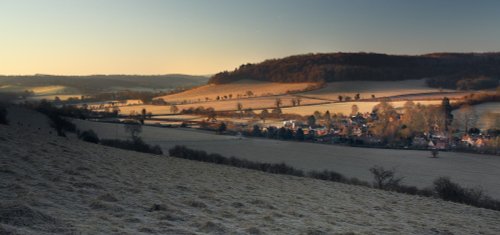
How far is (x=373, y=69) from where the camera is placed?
175m

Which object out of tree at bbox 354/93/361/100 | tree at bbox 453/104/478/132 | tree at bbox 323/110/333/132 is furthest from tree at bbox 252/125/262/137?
tree at bbox 354/93/361/100

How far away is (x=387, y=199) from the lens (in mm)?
24797

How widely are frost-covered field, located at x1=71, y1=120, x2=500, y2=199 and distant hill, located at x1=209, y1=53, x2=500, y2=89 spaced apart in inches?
3764

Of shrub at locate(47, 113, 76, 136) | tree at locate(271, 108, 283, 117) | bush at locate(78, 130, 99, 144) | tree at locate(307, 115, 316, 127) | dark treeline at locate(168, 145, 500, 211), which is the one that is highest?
shrub at locate(47, 113, 76, 136)

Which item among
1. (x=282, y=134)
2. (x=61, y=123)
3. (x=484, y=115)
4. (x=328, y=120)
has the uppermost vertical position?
(x=61, y=123)

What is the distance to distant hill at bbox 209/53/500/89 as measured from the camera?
543 ft

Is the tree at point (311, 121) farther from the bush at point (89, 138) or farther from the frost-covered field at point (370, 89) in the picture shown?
→ the bush at point (89, 138)

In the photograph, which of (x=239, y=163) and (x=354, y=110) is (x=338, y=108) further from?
(x=239, y=163)

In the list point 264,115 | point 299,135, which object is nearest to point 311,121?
point 264,115

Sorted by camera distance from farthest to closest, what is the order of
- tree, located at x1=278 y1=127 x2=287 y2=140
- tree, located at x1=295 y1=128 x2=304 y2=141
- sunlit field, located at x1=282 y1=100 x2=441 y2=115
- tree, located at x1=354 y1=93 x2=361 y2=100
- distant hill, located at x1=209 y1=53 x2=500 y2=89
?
distant hill, located at x1=209 y1=53 x2=500 y2=89 < tree, located at x1=354 y1=93 x2=361 y2=100 < sunlit field, located at x1=282 y1=100 x2=441 y2=115 < tree, located at x1=278 y1=127 x2=287 y2=140 < tree, located at x1=295 y1=128 x2=304 y2=141

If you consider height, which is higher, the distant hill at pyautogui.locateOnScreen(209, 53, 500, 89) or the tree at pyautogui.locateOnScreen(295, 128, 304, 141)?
the distant hill at pyautogui.locateOnScreen(209, 53, 500, 89)

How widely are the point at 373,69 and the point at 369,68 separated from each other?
1663 mm

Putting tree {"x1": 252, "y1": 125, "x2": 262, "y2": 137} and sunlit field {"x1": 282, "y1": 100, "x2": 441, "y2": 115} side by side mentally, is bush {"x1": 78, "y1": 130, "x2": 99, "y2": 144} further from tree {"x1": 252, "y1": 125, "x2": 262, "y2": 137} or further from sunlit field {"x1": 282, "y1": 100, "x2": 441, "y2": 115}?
sunlit field {"x1": 282, "y1": 100, "x2": 441, "y2": 115}

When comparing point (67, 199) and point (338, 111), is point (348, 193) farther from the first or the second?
point (338, 111)
